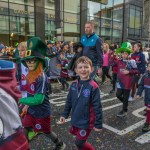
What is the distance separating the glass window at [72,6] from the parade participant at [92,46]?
16200 mm

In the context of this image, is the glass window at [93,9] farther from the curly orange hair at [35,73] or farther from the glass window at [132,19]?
the curly orange hair at [35,73]

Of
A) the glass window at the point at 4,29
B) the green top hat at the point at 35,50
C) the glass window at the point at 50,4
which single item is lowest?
the green top hat at the point at 35,50

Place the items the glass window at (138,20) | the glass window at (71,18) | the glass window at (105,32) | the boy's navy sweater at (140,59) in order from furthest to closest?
the glass window at (138,20) < the glass window at (105,32) < the glass window at (71,18) < the boy's navy sweater at (140,59)

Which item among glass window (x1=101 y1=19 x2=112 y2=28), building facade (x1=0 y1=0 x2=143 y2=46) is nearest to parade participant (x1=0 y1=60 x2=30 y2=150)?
building facade (x1=0 y1=0 x2=143 y2=46)

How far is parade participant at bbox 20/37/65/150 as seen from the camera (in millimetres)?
3164

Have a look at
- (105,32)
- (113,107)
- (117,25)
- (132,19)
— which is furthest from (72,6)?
(113,107)

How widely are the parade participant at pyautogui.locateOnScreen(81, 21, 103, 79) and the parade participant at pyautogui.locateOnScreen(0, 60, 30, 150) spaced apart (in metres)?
4.22

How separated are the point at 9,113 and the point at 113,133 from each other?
3389 millimetres

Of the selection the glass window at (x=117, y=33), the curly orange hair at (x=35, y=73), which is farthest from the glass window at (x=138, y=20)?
the curly orange hair at (x=35, y=73)

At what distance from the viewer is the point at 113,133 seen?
14.5 feet

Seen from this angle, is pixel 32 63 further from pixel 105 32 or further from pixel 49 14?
pixel 105 32

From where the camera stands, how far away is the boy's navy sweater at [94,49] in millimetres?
5582

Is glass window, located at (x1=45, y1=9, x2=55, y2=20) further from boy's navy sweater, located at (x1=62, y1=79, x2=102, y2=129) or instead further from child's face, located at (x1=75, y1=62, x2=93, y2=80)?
boy's navy sweater, located at (x1=62, y1=79, x2=102, y2=129)

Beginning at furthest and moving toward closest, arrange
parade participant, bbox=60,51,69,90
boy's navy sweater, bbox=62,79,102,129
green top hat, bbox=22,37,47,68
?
1. parade participant, bbox=60,51,69,90
2. green top hat, bbox=22,37,47,68
3. boy's navy sweater, bbox=62,79,102,129
